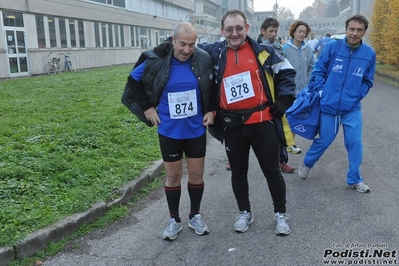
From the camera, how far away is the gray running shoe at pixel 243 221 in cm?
385

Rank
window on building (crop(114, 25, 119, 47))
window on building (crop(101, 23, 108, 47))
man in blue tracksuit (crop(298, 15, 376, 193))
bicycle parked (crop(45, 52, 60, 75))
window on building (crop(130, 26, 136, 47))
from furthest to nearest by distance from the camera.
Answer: window on building (crop(130, 26, 136, 47)) < window on building (crop(114, 25, 119, 47)) < window on building (crop(101, 23, 108, 47)) < bicycle parked (crop(45, 52, 60, 75)) < man in blue tracksuit (crop(298, 15, 376, 193))

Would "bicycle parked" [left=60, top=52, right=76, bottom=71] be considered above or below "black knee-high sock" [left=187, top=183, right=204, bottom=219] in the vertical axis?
above

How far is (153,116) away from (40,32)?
21714 mm

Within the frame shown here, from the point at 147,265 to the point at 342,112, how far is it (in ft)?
9.74

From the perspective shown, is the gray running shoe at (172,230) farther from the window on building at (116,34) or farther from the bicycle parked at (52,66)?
the window on building at (116,34)

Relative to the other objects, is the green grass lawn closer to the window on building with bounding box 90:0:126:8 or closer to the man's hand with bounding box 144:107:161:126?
the man's hand with bounding box 144:107:161:126

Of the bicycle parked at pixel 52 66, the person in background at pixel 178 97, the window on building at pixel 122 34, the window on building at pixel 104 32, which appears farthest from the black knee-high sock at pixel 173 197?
the window on building at pixel 122 34

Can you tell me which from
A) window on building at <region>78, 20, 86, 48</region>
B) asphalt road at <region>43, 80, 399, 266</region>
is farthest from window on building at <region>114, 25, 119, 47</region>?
asphalt road at <region>43, 80, 399, 266</region>

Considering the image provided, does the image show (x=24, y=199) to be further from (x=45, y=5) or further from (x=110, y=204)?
(x=45, y=5)

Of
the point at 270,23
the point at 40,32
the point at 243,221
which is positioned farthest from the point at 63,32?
the point at 243,221

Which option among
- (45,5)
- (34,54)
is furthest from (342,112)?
(45,5)

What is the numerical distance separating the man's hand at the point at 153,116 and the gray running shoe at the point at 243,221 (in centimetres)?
128

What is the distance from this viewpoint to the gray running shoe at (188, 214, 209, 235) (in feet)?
12.6

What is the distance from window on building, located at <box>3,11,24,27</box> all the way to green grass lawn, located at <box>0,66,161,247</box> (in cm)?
1167
